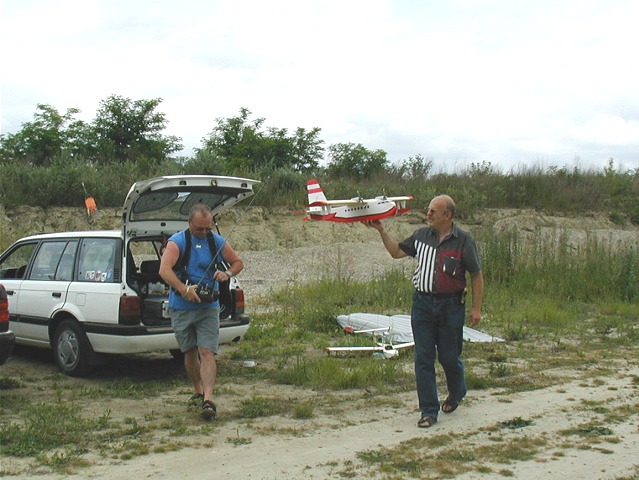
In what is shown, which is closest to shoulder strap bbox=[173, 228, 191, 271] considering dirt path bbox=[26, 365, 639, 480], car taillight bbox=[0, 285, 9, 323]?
dirt path bbox=[26, 365, 639, 480]

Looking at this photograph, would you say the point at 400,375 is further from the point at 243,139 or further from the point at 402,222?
the point at 243,139

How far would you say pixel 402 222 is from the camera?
29297 mm

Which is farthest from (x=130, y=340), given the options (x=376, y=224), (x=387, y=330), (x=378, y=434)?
(x=387, y=330)

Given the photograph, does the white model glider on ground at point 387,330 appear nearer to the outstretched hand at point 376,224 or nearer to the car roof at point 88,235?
the outstretched hand at point 376,224

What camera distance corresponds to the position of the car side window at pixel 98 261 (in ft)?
27.4

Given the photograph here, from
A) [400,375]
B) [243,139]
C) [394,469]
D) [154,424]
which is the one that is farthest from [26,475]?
[243,139]

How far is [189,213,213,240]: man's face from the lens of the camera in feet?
22.8

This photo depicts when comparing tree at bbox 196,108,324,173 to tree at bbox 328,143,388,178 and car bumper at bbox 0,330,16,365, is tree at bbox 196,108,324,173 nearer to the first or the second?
tree at bbox 328,143,388,178

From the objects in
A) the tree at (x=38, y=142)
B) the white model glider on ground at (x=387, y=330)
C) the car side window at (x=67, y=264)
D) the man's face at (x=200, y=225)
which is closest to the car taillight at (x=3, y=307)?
the car side window at (x=67, y=264)

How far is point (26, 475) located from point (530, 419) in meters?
4.28

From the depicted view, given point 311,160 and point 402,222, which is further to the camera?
point 311,160

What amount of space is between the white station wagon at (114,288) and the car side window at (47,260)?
0.01 m

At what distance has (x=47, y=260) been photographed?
30.4ft

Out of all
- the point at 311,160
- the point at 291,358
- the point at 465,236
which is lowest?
the point at 291,358
